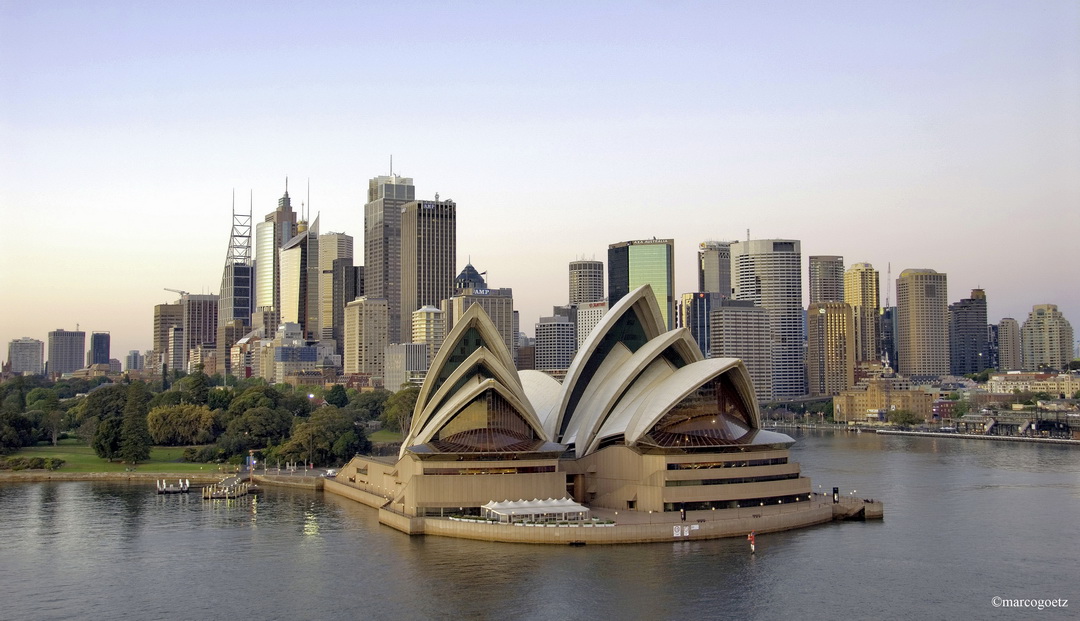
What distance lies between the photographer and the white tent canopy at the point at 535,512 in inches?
2344

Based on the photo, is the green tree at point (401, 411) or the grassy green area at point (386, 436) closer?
the green tree at point (401, 411)

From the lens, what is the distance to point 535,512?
5972cm

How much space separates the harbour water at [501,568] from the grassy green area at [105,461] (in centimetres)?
2123

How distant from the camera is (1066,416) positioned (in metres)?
155

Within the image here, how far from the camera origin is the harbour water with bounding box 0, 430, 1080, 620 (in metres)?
44.0

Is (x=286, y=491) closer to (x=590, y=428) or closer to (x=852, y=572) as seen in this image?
(x=590, y=428)

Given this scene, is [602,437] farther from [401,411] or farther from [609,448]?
[401,411]

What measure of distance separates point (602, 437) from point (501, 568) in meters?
18.6

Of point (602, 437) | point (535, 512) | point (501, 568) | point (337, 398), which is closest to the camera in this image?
point (501, 568)

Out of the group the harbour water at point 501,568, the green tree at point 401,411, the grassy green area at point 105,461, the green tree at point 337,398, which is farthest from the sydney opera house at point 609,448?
the green tree at point 337,398

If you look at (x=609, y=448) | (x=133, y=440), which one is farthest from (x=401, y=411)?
(x=609, y=448)

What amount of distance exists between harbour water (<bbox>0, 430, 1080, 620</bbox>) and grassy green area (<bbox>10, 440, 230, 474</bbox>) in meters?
21.2

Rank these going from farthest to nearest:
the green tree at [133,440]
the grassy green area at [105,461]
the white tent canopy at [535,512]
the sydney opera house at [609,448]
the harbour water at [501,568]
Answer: the green tree at [133,440]
the grassy green area at [105,461]
the sydney opera house at [609,448]
the white tent canopy at [535,512]
the harbour water at [501,568]

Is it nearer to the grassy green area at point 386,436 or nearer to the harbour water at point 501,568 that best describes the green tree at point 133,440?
the harbour water at point 501,568
